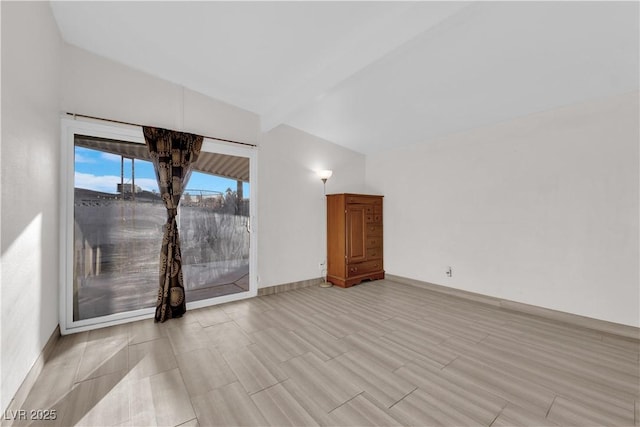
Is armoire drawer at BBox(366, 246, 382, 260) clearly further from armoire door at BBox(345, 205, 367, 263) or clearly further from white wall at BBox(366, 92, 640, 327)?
white wall at BBox(366, 92, 640, 327)

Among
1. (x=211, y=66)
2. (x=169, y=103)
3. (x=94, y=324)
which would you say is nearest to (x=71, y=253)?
(x=94, y=324)

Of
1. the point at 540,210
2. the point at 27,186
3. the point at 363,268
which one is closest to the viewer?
the point at 27,186

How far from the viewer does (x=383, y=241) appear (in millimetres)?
4727

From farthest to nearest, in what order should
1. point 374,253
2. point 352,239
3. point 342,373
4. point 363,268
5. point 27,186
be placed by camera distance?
point 374,253, point 363,268, point 352,239, point 342,373, point 27,186

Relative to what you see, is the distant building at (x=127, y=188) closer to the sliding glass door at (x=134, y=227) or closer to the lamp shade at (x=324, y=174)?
the sliding glass door at (x=134, y=227)

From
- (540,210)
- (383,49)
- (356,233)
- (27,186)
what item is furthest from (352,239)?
(27,186)

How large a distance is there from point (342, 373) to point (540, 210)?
9.41ft

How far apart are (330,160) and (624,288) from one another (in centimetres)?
378

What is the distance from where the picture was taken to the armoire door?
4.16 meters

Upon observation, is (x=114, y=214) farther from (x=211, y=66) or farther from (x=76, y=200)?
(x=211, y=66)

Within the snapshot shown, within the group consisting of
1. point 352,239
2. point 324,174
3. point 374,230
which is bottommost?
point 352,239

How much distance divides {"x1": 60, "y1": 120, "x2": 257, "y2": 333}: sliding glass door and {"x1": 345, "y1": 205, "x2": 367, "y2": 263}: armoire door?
151cm

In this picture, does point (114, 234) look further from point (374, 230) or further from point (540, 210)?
point (540, 210)

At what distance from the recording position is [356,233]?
4258mm
